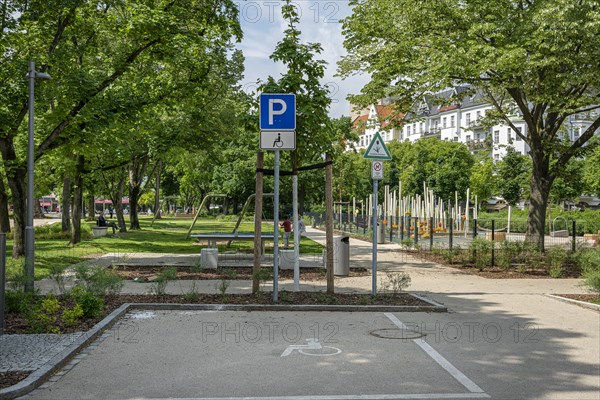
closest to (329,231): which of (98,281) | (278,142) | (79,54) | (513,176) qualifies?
(278,142)

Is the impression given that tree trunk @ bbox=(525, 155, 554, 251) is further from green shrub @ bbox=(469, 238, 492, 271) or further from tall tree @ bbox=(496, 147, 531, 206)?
tall tree @ bbox=(496, 147, 531, 206)

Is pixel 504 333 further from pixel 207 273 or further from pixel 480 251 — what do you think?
pixel 480 251

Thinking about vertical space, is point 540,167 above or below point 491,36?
below

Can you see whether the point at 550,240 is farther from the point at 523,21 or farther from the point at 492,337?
the point at 492,337

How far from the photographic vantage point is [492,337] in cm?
810

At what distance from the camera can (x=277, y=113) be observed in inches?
418

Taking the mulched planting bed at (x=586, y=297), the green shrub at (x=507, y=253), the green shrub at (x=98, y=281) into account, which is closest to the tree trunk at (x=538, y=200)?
the green shrub at (x=507, y=253)

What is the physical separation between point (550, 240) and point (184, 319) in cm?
2011

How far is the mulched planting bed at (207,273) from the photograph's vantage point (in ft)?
47.4

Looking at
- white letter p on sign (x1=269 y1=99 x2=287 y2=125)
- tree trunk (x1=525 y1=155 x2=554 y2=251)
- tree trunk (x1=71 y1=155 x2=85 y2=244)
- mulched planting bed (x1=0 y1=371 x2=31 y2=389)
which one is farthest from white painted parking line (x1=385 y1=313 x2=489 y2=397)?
tree trunk (x1=71 y1=155 x2=85 y2=244)

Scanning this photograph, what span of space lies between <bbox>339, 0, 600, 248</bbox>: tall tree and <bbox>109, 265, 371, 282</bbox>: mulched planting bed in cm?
625

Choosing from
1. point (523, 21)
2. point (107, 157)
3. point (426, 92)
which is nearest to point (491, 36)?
point (523, 21)

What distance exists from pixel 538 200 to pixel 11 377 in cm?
1859

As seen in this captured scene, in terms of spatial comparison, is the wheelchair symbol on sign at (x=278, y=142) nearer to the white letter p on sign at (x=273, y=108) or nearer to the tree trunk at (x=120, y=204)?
the white letter p on sign at (x=273, y=108)
